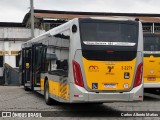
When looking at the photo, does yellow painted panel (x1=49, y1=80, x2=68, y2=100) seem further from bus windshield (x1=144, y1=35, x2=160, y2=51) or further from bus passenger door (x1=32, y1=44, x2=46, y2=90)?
bus windshield (x1=144, y1=35, x2=160, y2=51)

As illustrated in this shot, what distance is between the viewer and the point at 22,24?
52031 mm

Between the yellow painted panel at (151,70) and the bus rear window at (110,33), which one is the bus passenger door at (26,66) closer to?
the yellow painted panel at (151,70)

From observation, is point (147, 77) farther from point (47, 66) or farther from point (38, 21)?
Result: point (38, 21)

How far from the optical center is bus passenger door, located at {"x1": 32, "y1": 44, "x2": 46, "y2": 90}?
1884 cm

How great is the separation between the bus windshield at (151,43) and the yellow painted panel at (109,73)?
5.77 metres

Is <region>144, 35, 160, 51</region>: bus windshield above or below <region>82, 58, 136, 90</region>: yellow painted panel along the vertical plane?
above

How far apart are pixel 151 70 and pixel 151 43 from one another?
1.17 metres

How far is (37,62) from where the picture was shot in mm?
19781

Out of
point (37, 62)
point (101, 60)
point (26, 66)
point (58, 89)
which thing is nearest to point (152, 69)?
point (37, 62)

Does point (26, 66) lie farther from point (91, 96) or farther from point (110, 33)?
point (91, 96)

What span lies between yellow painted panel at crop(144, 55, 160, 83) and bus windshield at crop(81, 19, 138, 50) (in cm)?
543


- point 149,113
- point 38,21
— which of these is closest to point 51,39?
point 149,113

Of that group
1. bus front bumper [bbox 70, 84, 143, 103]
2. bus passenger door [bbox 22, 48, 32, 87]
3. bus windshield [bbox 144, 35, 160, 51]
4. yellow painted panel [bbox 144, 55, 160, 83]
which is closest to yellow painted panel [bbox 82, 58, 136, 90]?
bus front bumper [bbox 70, 84, 143, 103]

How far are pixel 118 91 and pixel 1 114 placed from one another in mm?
3535
